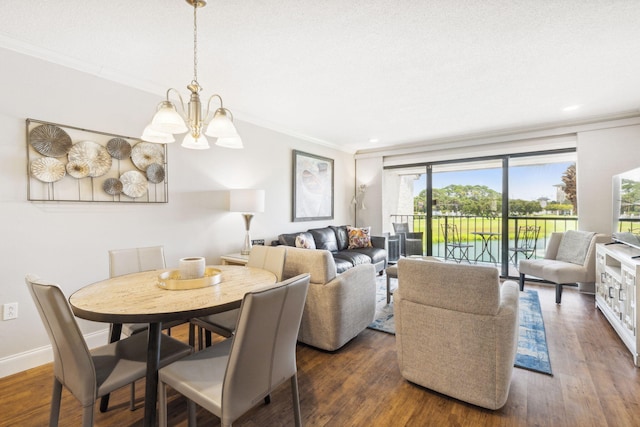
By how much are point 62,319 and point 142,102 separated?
2.36m

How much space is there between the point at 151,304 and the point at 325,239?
3.40 meters

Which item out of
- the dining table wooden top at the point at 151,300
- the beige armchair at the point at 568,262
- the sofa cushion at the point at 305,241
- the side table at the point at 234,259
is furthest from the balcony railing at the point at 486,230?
the dining table wooden top at the point at 151,300

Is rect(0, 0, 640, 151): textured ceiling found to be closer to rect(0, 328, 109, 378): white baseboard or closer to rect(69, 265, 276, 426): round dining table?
rect(69, 265, 276, 426): round dining table

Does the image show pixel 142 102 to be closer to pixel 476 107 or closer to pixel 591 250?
pixel 476 107

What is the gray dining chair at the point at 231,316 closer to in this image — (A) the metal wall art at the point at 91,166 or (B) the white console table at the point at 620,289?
(A) the metal wall art at the point at 91,166

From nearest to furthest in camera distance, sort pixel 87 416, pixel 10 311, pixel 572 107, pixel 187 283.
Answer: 1. pixel 87 416
2. pixel 187 283
3. pixel 10 311
4. pixel 572 107

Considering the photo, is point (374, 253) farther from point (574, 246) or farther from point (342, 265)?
point (574, 246)

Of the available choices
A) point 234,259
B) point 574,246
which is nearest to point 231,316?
point 234,259

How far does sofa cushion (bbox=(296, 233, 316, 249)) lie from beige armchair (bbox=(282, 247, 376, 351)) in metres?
1.49

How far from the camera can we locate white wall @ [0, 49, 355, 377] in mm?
2148

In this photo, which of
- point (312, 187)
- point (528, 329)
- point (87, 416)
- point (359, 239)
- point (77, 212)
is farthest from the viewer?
point (312, 187)

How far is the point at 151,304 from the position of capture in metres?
1.33

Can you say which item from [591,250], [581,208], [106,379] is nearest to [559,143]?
[581,208]

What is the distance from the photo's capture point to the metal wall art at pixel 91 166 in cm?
225
